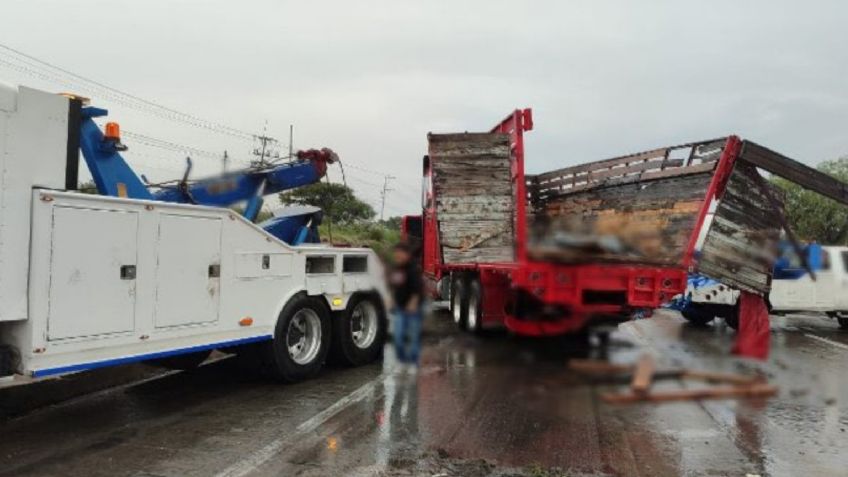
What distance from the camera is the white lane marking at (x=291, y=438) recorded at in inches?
216

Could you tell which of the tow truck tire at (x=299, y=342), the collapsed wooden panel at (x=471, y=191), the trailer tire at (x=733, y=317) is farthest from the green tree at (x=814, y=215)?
the tow truck tire at (x=299, y=342)

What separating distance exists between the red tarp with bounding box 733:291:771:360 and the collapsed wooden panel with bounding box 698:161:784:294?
0.11 m

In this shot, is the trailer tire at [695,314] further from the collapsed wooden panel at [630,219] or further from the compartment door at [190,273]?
the compartment door at [190,273]

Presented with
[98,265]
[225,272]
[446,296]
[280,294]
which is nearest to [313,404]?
[280,294]

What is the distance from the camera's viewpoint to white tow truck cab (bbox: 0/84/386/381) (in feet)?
16.9

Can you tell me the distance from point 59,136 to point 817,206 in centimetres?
516

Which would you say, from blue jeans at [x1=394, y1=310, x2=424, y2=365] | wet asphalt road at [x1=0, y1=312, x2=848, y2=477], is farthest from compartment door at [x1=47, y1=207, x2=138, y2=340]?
blue jeans at [x1=394, y1=310, x2=424, y2=365]

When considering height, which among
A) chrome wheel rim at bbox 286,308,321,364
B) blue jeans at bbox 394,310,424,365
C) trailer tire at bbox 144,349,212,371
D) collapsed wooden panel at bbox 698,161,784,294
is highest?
collapsed wooden panel at bbox 698,161,784,294

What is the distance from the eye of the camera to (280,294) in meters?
7.32

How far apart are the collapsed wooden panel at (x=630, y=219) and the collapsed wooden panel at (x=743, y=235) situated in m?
0.06

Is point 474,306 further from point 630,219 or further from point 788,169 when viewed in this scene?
point 788,169

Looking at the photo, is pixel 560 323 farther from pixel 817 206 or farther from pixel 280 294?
pixel 280 294

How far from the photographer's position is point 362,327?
7457 millimetres

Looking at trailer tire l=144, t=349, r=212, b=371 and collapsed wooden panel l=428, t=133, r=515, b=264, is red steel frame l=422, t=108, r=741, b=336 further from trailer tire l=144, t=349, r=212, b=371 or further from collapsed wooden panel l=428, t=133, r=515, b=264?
trailer tire l=144, t=349, r=212, b=371
